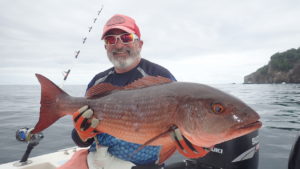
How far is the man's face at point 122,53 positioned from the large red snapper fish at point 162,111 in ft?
3.70

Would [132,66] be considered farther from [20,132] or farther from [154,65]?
[20,132]

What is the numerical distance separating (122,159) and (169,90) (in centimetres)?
175

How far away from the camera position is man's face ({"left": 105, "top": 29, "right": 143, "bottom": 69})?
4031 mm

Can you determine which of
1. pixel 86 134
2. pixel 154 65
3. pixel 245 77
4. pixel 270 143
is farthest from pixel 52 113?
pixel 245 77

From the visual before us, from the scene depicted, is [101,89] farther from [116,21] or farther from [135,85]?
[116,21]

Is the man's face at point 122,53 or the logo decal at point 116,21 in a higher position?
the logo decal at point 116,21

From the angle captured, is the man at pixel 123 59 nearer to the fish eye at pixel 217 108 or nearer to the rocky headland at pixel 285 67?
the fish eye at pixel 217 108

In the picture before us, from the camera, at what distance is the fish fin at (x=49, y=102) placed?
9.93 ft

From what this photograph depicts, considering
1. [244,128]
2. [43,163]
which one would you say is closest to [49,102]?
[244,128]

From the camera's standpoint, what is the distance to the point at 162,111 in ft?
7.58

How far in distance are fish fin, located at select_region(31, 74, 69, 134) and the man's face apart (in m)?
1.29

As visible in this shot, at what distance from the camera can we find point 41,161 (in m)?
5.26

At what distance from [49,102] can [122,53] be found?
5.22 feet

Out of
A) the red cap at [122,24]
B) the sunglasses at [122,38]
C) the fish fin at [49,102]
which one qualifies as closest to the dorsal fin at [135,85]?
the fish fin at [49,102]
